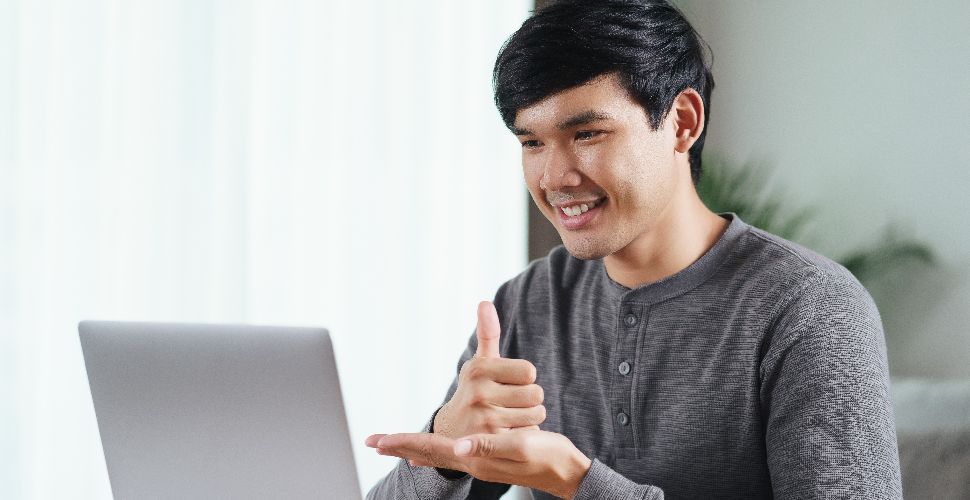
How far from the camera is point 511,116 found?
1.33 metres

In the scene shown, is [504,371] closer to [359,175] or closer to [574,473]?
[574,473]

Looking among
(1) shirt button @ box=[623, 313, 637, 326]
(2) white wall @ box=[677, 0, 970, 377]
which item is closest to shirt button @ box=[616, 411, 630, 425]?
(1) shirt button @ box=[623, 313, 637, 326]

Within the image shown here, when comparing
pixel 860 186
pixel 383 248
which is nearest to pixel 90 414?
pixel 383 248

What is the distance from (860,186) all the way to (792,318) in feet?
3.44

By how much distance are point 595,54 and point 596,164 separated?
0.49ft

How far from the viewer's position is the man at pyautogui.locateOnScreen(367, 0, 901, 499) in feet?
3.53

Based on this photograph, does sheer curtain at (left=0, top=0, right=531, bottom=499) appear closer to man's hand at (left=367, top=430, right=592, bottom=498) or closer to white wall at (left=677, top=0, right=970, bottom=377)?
white wall at (left=677, top=0, right=970, bottom=377)

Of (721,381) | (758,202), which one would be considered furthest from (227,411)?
(758,202)

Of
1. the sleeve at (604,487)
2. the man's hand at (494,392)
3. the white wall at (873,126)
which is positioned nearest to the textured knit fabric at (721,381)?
the sleeve at (604,487)

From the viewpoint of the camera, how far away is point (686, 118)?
138 centimetres

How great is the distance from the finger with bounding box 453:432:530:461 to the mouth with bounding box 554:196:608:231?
413 mm

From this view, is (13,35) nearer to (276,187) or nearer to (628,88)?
(276,187)

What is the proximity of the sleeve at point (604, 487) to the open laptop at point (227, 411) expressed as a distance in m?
0.25

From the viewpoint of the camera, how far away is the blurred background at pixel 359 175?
6.49ft
